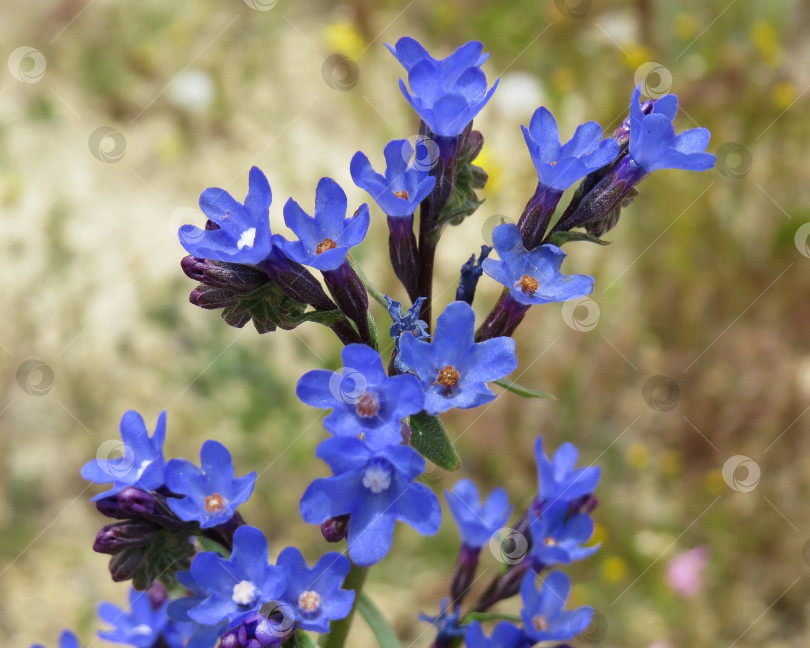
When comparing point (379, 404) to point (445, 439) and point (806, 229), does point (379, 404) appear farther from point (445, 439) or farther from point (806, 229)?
point (806, 229)

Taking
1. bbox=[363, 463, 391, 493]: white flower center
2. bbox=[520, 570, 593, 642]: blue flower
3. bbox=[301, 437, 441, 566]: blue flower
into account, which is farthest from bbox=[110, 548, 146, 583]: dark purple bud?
bbox=[520, 570, 593, 642]: blue flower

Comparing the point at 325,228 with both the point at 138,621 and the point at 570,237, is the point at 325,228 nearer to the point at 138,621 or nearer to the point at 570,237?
the point at 570,237

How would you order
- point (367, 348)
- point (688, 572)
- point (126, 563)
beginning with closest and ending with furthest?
point (367, 348), point (126, 563), point (688, 572)

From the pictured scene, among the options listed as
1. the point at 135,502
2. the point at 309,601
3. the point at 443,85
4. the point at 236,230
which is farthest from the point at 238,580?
the point at 443,85

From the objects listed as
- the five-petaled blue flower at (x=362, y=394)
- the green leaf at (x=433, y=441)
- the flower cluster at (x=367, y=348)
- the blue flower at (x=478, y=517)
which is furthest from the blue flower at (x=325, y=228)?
the blue flower at (x=478, y=517)

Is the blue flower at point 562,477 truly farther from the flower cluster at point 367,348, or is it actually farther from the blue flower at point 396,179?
the blue flower at point 396,179
